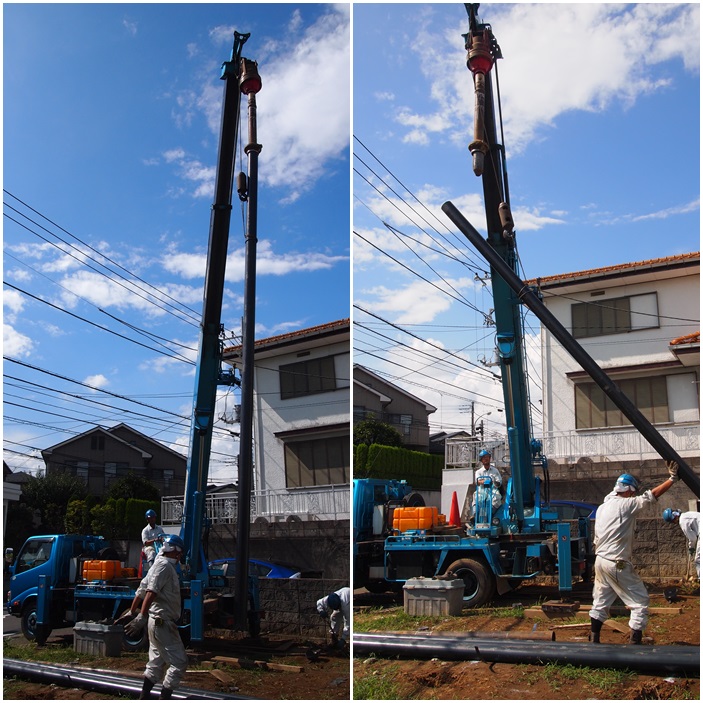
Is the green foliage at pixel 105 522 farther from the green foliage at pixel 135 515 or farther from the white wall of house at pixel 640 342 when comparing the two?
the white wall of house at pixel 640 342

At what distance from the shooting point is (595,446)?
18125 millimetres

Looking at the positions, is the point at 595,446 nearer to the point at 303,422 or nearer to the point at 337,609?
the point at 303,422

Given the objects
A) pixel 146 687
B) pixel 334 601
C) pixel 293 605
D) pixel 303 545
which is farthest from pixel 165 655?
pixel 303 545

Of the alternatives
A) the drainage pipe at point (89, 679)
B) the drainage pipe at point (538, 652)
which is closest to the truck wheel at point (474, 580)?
the drainage pipe at point (538, 652)

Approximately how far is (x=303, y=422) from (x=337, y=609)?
12.2 metres

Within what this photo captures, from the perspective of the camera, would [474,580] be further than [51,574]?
No

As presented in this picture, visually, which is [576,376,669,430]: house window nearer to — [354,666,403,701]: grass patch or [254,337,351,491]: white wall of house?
[254,337,351,491]: white wall of house

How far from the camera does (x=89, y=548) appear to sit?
12648mm

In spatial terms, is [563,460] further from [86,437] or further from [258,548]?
[86,437]

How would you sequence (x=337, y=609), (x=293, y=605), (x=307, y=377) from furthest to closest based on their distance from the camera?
(x=307, y=377)
(x=293, y=605)
(x=337, y=609)

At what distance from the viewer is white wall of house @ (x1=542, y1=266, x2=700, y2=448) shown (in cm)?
1783

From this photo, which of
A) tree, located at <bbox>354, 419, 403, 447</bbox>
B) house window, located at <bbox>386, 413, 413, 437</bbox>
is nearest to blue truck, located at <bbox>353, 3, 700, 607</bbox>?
tree, located at <bbox>354, 419, 403, 447</bbox>

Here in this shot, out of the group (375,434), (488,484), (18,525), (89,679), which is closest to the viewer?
(89,679)

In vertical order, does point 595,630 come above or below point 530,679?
above
